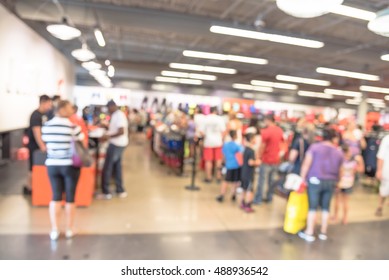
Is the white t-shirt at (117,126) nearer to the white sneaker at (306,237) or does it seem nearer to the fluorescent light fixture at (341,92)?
the white sneaker at (306,237)

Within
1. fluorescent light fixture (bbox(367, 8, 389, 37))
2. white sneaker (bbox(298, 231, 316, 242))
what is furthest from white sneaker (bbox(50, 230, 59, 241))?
fluorescent light fixture (bbox(367, 8, 389, 37))

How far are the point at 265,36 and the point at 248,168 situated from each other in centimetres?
324

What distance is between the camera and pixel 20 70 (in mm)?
6125

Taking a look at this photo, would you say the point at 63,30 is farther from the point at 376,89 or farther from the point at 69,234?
the point at 376,89

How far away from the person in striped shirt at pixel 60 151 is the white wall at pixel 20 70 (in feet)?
11.6

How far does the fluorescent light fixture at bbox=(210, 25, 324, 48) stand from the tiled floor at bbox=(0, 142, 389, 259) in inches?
128

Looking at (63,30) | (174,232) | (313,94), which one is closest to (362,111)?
(174,232)

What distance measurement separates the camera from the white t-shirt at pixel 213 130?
204 inches

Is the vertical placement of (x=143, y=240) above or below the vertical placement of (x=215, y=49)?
below

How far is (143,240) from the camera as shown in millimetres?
2887
